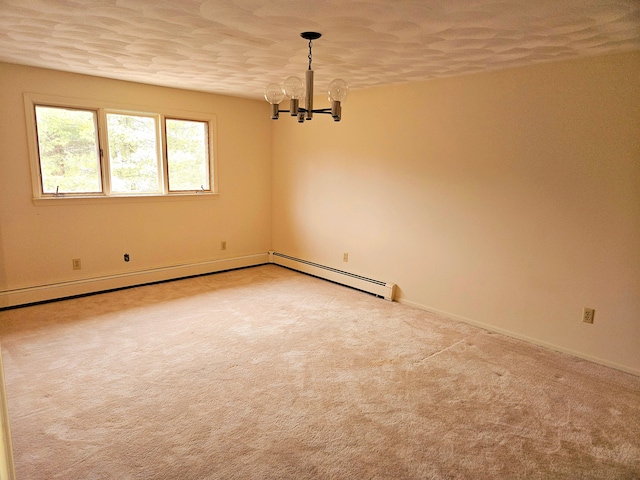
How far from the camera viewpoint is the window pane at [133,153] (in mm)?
4453

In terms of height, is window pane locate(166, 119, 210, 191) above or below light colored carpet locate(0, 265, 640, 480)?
above

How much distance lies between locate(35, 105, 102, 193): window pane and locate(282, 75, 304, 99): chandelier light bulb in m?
2.83

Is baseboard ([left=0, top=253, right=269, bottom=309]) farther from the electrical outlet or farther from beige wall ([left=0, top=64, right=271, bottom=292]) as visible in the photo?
the electrical outlet

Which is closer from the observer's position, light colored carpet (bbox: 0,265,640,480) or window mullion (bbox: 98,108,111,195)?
light colored carpet (bbox: 0,265,640,480)

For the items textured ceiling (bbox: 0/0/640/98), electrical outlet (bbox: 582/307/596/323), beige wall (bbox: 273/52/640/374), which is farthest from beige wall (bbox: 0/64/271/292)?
electrical outlet (bbox: 582/307/596/323)

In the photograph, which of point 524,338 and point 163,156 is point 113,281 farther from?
point 524,338

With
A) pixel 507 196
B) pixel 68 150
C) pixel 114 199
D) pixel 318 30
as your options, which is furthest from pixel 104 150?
pixel 507 196

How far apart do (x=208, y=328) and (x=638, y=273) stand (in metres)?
3.41

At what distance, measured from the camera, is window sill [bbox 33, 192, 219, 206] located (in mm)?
4031

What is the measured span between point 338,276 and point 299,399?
257 cm

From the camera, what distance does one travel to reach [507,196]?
343 cm

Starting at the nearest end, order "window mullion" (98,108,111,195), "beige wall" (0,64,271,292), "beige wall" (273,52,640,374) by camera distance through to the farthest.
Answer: "beige wall" (273,52,640,374) < "beige wall" (0,64,271,292) < "window mullion" (98,108,111,195)

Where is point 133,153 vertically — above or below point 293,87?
below

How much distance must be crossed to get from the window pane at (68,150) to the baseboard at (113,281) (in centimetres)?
101
